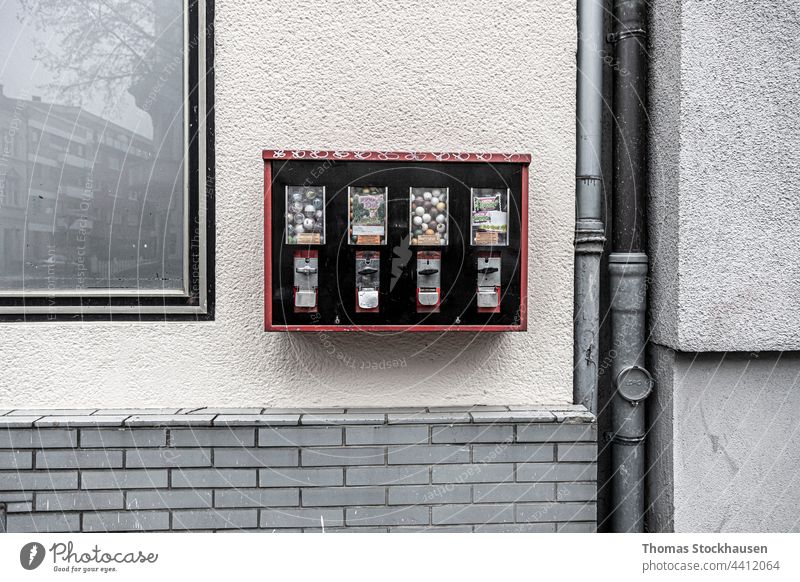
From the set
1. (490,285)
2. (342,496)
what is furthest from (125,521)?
(490,285)

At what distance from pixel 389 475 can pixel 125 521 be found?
1227 millimetres

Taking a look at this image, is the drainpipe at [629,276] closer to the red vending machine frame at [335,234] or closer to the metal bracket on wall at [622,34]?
the metal bracket on wall at [622,34]

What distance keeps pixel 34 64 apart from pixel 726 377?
360 centimetres

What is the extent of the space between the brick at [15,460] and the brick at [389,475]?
1.43 metres

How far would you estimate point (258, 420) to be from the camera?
2328 millimetres

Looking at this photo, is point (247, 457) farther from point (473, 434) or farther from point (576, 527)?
point (576, 527)

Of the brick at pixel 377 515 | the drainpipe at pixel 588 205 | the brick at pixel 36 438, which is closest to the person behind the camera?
the brick at pixel 36 438

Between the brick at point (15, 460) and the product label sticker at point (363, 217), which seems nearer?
the product label sticker at point (363, 217)

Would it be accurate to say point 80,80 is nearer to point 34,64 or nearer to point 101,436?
point 34,64

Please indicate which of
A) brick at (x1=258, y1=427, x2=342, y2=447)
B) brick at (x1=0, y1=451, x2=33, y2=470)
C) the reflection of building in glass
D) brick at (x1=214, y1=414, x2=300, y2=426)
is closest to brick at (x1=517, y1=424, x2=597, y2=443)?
brick at (x1=258, y1=427, x2=342, y2=447)

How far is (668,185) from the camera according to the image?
246 centimetres

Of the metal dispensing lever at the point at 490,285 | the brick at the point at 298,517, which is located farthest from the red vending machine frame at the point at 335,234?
the brick at the point at 298,517

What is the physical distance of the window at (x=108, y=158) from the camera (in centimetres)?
239

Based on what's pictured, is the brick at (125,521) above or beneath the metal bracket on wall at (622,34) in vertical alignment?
beneath
